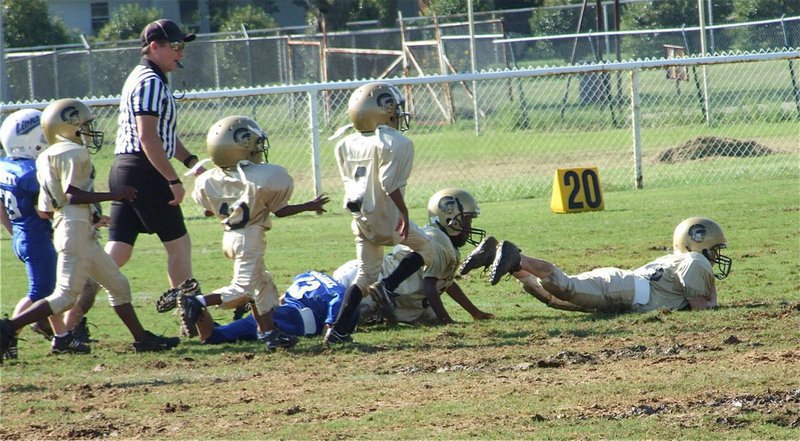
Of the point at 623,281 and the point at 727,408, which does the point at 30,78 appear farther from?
the point at 727,408

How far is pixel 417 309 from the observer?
28.3ft

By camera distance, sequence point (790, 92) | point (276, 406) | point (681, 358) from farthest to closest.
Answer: point (790, 92)
point (681, 358)
point (276, 406)

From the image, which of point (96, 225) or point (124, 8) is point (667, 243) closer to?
point (96, 225)

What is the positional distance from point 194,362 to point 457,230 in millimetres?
2272

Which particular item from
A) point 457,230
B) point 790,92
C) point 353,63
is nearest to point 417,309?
point 457,230

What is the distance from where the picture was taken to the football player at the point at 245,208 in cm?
751

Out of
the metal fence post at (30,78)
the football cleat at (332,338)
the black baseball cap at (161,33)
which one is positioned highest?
the metal fence post at (30,78)

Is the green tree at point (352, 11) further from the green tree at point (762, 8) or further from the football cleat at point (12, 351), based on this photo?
the football cleat at point (12, 351)

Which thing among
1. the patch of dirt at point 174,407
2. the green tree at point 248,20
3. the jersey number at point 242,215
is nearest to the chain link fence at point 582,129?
the jersey number at point 242,215

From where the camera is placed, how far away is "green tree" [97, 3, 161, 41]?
127ft

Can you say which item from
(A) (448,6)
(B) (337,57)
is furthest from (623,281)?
(A) (448,6)

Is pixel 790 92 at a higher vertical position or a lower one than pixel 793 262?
higher

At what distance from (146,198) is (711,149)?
13042 mm

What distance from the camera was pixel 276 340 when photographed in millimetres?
7684
